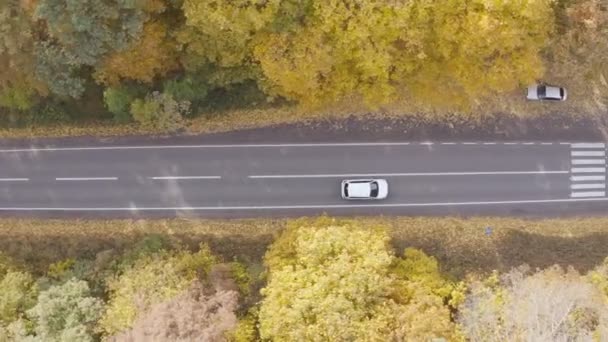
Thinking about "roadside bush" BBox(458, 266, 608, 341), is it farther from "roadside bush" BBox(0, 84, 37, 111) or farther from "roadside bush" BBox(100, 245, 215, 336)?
"roadside bush" BBox(0, 84, 37, 111)

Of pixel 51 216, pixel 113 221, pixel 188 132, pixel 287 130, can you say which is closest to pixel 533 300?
pixel 287 130

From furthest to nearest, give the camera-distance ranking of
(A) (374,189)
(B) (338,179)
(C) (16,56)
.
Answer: (B) (338,179) < (A) (374,189) < (C) (16,56)

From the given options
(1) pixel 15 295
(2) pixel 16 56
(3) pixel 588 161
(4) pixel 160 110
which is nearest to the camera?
(2) pixel 16 56

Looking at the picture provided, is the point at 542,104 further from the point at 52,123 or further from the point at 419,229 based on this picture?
the point at 52,123

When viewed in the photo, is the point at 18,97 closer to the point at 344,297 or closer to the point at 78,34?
the point at 78,34

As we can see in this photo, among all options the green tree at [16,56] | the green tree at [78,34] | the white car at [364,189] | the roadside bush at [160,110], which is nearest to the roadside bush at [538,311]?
the white car at [364,189]

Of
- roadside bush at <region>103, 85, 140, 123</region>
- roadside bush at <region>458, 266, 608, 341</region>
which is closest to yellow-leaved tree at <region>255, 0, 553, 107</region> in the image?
roadside bush at <region>103, 85, 140, 123</region>

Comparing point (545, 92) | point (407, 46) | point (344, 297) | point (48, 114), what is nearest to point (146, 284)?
point (344, 297)
